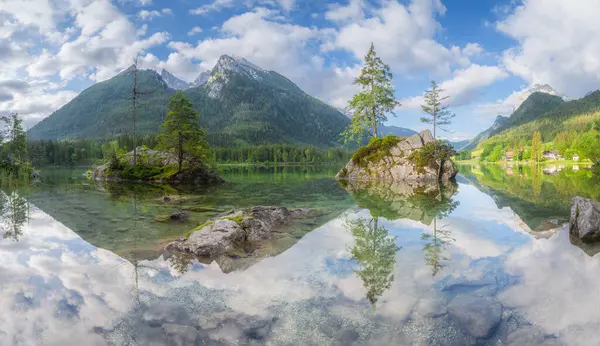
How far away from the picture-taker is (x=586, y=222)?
40.4ft

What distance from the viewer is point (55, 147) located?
151 m

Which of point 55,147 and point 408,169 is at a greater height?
point 55,147

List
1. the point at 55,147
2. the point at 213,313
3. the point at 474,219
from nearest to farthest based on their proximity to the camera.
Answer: the point at 213,313 < the point at 474,219 < the point at 55,147

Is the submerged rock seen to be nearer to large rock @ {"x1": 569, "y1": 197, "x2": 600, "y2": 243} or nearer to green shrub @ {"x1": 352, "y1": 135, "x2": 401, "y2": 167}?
large rock @ {"x1": 569, "y1": 197, "x2": 600, "y2": 243}

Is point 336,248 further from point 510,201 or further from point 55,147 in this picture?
point 55,147

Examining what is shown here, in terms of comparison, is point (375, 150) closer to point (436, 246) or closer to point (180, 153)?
point (180, 153)

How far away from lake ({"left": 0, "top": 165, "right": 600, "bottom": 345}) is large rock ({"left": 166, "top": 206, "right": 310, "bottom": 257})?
2.20 ft

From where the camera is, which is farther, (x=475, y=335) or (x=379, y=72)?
(x=379, y=72)

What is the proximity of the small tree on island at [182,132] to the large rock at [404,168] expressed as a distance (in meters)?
20.5

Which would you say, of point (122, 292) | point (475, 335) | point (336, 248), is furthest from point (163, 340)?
point (336, 248)

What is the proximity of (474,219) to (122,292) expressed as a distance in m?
15.3

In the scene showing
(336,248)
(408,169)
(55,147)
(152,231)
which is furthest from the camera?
(55,147)

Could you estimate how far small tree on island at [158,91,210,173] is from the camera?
4169 cm

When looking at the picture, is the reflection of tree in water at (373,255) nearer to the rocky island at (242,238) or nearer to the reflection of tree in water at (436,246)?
the reflection of tree in water at (436,246)
